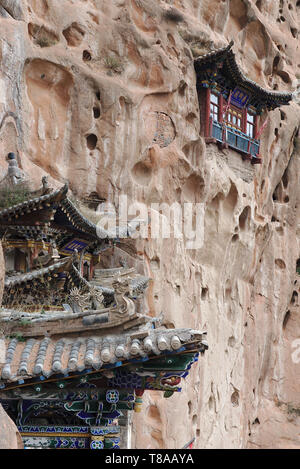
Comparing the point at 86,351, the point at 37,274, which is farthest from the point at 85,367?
the point at 37,274

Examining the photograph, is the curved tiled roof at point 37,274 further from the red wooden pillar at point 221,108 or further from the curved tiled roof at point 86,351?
the red wooden pillar at point 221,108

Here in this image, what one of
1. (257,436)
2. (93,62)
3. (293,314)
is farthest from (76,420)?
(293,314)

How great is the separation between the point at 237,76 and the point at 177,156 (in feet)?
10.5

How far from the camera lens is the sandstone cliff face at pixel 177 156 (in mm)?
13898

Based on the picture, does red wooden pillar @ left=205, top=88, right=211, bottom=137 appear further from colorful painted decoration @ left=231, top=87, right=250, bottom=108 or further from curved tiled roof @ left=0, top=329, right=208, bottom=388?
curved tiled roof @ left=0, top=329, right=208, bottom=388

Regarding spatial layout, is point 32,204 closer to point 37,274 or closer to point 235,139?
point 37,274

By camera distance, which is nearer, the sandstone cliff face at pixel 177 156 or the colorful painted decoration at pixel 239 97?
the sandstone cliff face at pixel 177 156

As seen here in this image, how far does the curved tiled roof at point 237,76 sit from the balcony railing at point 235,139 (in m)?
1.16

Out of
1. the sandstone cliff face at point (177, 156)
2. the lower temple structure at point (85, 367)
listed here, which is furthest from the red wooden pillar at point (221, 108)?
the lower temple structure at point (85, 367)

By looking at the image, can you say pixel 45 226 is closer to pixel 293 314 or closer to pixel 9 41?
pixel 9 41

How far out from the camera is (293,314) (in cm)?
2152
